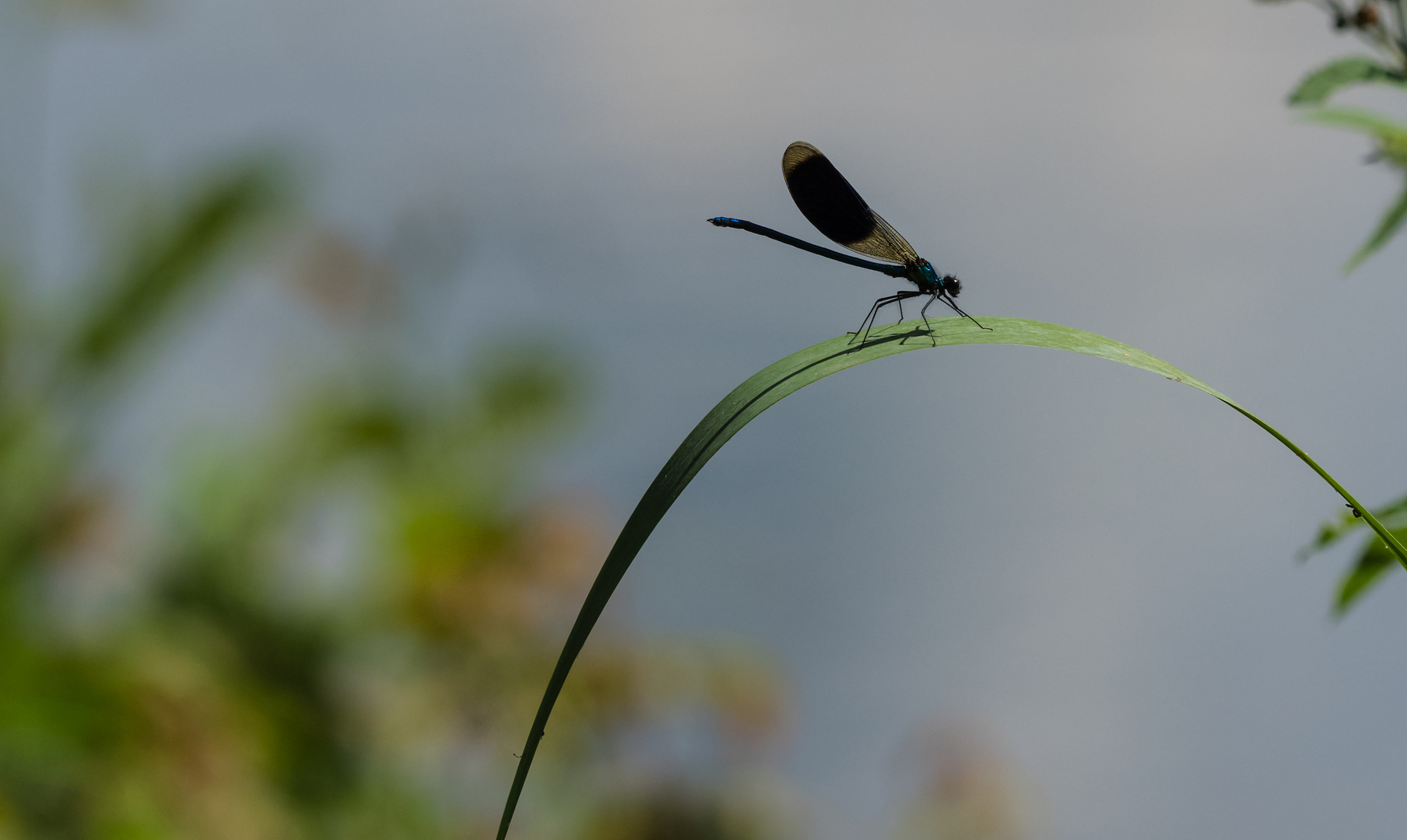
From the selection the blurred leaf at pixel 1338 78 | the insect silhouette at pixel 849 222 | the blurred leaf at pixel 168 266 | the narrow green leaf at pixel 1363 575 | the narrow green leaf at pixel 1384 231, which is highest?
the blurred leaf at pixel 168 266

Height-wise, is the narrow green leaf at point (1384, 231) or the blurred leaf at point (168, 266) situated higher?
the blurred leaf at point (168, 266)

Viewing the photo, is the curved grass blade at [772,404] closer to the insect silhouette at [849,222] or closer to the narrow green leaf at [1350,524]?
the narrow green leaf at [1350,524]

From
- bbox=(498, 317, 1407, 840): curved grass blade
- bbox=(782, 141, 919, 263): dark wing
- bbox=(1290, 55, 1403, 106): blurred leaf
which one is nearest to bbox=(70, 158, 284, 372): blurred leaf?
bbox=(782, 141, 919, 263): dark wing

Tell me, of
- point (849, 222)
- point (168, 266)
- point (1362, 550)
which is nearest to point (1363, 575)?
point (1362, 550)

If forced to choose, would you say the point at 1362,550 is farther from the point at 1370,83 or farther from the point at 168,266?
the point at 168,266

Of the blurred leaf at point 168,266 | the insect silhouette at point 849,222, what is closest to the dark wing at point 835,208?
the insect silhouette at point 849,222

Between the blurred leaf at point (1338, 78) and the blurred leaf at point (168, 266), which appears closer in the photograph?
the blurred leaf at point (1338, 78)

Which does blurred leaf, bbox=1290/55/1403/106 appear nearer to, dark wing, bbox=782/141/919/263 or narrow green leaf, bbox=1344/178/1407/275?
narrow green leaf, bbox=1344/178/1407/275
